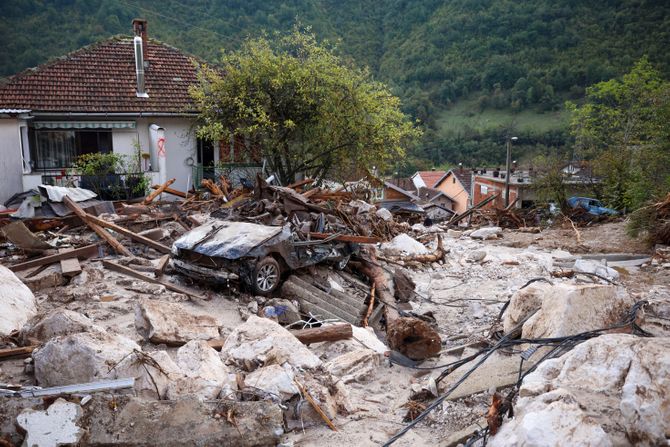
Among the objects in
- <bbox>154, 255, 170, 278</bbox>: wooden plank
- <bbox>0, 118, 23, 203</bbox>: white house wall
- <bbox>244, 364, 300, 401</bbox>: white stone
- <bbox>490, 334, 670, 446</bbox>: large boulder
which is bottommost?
<bbox>244, 364, 300, 401</bbox>: white stone

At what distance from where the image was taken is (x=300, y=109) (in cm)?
1925

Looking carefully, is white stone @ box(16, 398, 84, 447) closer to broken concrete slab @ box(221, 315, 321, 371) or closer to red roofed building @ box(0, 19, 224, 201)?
broken concrete slab @ box(221, 315, 321, 371)

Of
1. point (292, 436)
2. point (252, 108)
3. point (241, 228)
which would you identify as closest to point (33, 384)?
point (292, 436)

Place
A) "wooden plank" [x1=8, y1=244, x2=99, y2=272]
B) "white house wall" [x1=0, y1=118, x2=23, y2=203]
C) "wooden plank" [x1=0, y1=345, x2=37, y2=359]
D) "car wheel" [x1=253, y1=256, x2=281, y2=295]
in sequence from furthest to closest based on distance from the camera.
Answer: "white house wall" [x1=0, y1=118, x2=23, y2=203], "wooden plank" [x1=8, y1=244, x2=99, y2=272], "car wheel" [x1=253, y1=256, x2=281, y2=295], "wooden plank" [x1=0, y1=345, x2=37, y2=359]

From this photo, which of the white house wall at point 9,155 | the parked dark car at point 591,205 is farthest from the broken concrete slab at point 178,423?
the parked dark car at point 591,205

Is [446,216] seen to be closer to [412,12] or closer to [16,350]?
[16,350]

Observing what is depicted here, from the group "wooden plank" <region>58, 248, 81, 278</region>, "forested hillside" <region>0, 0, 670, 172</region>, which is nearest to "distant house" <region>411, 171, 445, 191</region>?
Answer: "forested hillside" <region>0, 0, 670, 172</region>

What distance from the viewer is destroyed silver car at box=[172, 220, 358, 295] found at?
965 cm

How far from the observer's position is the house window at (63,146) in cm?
1980

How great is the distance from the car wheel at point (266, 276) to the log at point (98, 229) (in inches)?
140

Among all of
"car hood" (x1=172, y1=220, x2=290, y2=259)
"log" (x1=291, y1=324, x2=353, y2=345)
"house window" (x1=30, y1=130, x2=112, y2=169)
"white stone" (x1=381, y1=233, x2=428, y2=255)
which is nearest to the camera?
"log" (x1=291, y1=324, x2=353, y2=345)

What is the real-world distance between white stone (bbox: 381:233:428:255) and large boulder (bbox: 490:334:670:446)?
36.8 feet

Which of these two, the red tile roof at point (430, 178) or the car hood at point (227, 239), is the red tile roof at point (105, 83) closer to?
the car hood at point (227, 239)

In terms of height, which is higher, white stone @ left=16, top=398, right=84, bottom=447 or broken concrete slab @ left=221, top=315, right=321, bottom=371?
white stone @ left=16, top=398, right=84, bottom=447
